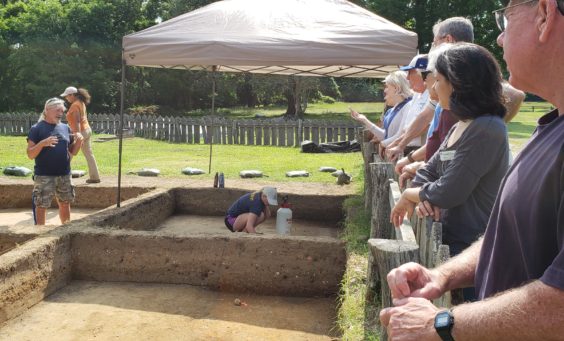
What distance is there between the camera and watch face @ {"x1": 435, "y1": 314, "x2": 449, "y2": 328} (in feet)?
4.05

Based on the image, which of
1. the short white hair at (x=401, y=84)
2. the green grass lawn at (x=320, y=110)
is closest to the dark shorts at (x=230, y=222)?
the short white hair at (x=401, y=84)

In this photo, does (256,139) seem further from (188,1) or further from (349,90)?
(349,90)

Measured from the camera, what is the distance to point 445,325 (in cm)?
123

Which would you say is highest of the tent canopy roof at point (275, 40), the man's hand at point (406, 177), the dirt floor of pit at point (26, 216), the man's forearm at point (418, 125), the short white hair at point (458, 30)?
the tent canopy roof at point (275, 40)

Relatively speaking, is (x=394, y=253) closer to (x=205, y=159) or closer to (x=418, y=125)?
(x=418, y=125)

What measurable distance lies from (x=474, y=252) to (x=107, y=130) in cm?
2106

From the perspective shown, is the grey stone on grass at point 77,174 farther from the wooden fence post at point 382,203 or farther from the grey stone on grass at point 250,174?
the wooden fence post at point 382,203

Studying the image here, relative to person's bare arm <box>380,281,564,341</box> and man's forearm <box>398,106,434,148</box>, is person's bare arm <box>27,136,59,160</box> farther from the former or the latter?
person's bare arm <box>380,281,564,341</box>

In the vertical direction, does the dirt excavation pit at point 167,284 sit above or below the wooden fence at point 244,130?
below

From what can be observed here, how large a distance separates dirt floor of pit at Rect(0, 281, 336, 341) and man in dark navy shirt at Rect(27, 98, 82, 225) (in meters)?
1.65

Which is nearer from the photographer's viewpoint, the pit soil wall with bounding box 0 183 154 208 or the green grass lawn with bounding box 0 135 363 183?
the pit soil wall with bounding box 0 183 154 208

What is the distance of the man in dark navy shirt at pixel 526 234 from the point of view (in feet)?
3.51

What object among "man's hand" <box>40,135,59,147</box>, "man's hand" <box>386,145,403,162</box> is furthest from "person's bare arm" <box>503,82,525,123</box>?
"man's hand" <box>40,135,59,147</box>

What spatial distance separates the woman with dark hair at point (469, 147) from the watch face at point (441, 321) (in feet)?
4.15
